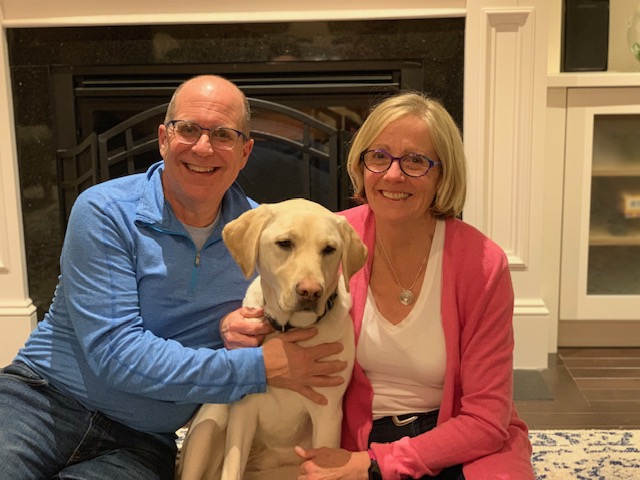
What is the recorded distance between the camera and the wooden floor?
8.00 feet

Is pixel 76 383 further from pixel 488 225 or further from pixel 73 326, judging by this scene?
pixel 488 225

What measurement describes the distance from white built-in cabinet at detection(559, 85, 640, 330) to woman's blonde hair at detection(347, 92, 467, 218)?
1.58m

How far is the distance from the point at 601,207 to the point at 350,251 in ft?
6.62

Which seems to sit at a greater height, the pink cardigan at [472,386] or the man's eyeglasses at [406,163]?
the man's eyeglasses at [406,163]

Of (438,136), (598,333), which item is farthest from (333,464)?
(598,333)

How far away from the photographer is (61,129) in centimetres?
295

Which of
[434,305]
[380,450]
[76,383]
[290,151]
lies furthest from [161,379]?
[290,151]

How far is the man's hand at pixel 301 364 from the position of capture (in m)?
1.42

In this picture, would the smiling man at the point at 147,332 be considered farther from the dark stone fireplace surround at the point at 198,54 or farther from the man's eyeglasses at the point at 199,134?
the dark stone fireplace surround at the point at 198,54

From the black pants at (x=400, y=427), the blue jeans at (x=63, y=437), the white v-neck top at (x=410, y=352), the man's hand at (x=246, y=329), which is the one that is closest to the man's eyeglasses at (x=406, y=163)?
the white v-neck top at (x=410, y=352)

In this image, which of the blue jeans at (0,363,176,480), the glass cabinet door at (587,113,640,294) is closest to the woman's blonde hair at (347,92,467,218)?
the blue jeans at (0,363,176,480)

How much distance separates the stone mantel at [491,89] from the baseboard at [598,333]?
31 cm

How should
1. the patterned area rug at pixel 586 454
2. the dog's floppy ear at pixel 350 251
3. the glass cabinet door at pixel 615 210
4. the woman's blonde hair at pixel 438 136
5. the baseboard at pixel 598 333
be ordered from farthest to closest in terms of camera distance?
the baseboard at pixel 598 333 < the glass cabinet door at pixel 615 210 < the patterned area rug at pixel 586 454 < the woman's blonde hair at pixel 438 136 < the dog's floppy ear at pixel 350 251

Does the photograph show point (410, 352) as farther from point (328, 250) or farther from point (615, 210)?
point (615, 210)
